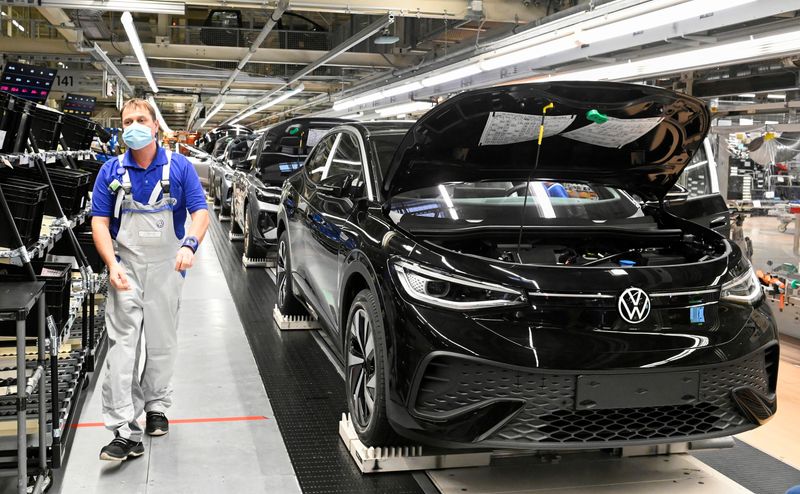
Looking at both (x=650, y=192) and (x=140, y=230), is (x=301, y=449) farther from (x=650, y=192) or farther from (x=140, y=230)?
(x=650, y=192)

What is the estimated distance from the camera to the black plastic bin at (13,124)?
3.46 metres

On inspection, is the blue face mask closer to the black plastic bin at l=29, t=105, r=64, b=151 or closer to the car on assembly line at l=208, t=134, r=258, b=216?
the black plastic bin at l=29, t=105, r=64, b=151

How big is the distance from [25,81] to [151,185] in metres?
3.20

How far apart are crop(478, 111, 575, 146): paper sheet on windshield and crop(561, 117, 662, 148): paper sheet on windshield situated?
0.39 feet

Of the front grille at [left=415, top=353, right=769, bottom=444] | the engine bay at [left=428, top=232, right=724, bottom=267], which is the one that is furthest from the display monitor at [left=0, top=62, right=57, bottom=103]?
the front grille at [left=415, top=353, right=769, bottom=444]

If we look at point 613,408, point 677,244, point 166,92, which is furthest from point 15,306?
point 166,92

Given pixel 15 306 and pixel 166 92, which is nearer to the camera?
pixel 15 306

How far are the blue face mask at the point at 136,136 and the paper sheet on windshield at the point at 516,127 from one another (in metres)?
1.44

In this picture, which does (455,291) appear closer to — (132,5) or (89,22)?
(132,5)

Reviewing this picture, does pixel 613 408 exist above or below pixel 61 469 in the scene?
above

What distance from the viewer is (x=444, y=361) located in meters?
2.85

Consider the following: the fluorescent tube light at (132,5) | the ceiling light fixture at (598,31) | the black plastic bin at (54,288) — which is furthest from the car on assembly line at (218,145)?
the black plastic bin at (54,288)

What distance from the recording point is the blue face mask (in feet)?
11.1

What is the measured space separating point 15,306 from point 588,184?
2.59 meters
